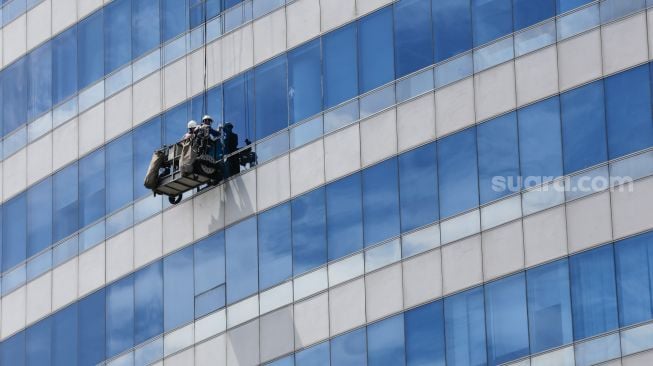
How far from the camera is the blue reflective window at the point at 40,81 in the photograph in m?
68.7

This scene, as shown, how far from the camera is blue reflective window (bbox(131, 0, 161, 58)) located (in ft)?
212

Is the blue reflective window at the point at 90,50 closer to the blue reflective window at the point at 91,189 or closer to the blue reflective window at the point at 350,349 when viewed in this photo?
the blue reflective window at the point at 91,189

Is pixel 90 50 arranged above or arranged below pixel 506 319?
above

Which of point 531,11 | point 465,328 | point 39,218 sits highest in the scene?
point 39,218

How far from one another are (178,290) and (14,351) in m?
8.20

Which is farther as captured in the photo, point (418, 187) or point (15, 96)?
point (15, 96)

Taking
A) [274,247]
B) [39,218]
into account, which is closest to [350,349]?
[274,247]

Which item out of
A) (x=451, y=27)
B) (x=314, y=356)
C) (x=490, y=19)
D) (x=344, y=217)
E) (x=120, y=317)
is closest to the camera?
(x=490, y=19)

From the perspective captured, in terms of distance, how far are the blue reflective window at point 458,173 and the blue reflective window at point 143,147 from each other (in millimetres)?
11689

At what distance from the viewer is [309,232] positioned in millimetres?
57906

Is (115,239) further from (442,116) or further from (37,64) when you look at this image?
(442,116)

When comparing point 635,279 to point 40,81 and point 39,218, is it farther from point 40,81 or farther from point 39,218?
point 40,81

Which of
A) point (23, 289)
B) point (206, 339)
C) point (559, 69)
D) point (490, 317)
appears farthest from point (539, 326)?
point (23, 289)

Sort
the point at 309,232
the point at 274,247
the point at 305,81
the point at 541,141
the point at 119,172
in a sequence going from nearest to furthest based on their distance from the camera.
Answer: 1. the point at 541,141
2. the point at 309,232
3. the point at 274,247
4. the point at 305,81
5. the point at 119,172
